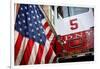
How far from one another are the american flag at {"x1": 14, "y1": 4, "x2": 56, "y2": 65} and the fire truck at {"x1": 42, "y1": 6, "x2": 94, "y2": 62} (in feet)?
0.32

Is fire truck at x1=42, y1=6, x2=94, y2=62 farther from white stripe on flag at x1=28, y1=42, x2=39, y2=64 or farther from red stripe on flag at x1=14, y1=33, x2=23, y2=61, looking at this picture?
red stripe on flag at x1=14, y1=33, x2=23, y2=61

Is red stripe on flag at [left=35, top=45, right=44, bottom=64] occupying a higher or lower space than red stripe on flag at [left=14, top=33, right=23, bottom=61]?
lower

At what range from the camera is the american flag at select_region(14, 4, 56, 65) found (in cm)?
229

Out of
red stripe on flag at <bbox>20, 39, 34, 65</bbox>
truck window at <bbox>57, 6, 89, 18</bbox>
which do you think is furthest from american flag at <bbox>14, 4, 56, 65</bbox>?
truck window at <bbox>57, 6, 89, 18</bbox>

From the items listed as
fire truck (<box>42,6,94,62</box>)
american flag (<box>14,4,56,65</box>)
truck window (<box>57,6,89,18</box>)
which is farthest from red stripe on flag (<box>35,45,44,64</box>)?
truck window (<box>57,6,89,18</box>)

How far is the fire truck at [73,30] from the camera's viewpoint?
2.43 metres

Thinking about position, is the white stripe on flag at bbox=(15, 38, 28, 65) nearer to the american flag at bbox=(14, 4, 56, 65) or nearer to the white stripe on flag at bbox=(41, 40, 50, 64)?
the american flag at bbox=(14, 4, 56, 65)

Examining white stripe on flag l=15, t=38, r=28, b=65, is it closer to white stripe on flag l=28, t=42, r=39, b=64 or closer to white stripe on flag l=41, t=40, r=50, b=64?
white stripe on flag l=28, t=42, r=39, b=64

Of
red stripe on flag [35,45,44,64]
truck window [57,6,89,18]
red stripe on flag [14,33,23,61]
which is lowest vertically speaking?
red stripe on flag [35,45,44,64]

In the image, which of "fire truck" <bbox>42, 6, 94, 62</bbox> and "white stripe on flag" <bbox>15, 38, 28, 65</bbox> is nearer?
"white stripe on flag" <bbox>15, 38, 28, 65</bbox>

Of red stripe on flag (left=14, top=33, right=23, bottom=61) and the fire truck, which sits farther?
the fire truck

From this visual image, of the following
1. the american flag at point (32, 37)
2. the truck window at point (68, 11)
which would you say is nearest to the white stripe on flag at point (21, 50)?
the american flag at point (32, 37)

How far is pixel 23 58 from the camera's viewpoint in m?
2.30

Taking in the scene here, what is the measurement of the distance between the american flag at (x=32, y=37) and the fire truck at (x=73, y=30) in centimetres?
10
